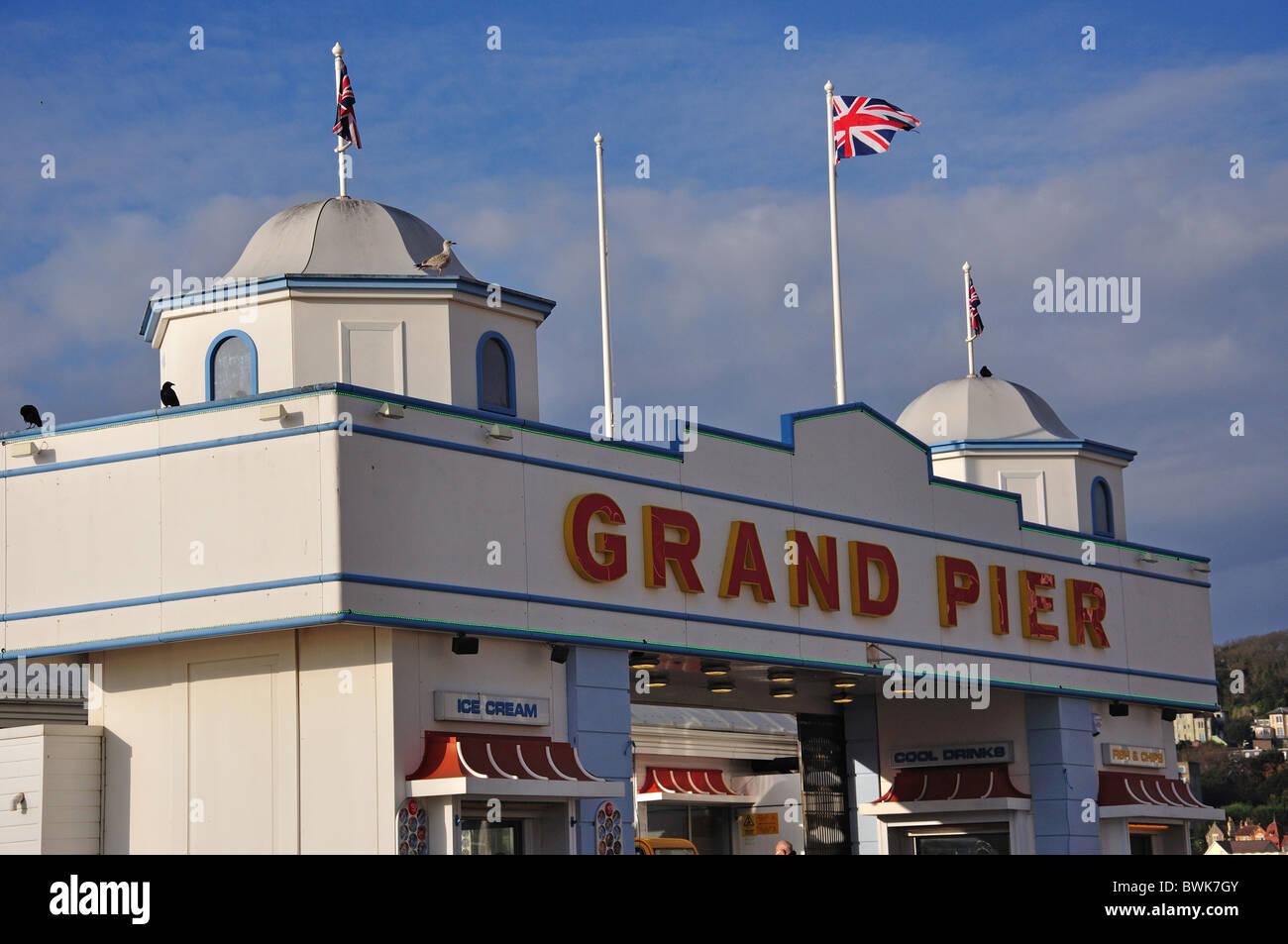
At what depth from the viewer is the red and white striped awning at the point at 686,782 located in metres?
41.9

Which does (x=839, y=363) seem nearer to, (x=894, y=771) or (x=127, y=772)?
(x=894, y=771)

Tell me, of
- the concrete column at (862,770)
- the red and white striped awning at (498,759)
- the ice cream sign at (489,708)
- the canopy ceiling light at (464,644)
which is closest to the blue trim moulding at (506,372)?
the canopy ceiling light at (464,644)

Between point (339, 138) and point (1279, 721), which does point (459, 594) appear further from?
point (1279, 721)

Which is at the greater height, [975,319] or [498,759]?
[975,319]

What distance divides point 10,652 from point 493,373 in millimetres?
7388

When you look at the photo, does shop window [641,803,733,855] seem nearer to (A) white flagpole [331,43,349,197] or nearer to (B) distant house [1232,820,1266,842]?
(A) white flagpole [331,43,349,197]

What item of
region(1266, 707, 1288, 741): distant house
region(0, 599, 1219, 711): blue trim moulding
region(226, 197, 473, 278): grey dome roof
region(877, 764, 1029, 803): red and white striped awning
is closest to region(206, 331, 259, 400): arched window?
region(226, 197, 473, 278): grey dome roof

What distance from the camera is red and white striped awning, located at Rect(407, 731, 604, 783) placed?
20.3 metres

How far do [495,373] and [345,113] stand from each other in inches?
190

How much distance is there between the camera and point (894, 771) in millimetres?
33094

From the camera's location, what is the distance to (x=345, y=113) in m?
25.7

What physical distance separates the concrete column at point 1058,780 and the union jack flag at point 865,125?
10441 mm

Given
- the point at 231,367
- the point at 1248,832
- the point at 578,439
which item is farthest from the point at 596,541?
the point at 1248,832
